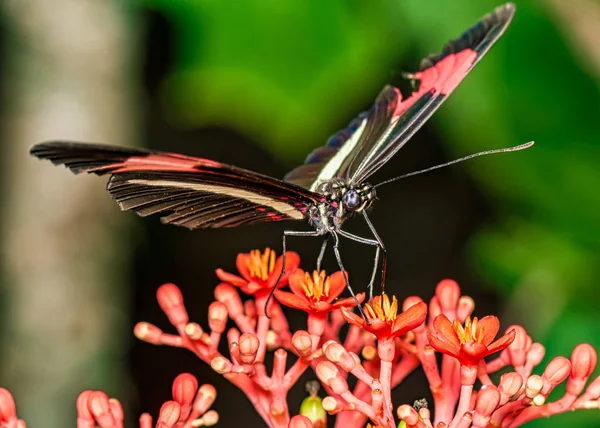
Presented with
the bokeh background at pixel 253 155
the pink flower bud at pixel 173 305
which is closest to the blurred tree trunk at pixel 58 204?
the bokeh background at pixel 253 155

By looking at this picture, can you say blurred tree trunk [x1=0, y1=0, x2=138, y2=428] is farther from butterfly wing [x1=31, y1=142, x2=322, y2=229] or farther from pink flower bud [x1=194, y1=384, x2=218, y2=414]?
pink flower bud [x1=194, y1=384, x2=218, y2=414]

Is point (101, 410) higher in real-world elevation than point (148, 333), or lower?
lower

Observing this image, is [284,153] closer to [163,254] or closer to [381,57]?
[381,57]

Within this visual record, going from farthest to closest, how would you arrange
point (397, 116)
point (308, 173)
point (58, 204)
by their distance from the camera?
point (58, 204)
point (308, 173)
point (397, 116)

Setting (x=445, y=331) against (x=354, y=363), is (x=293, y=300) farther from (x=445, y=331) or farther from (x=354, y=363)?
(x=445, y=331)

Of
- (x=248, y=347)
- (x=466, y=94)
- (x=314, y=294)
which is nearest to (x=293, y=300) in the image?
(x=314, y=294)

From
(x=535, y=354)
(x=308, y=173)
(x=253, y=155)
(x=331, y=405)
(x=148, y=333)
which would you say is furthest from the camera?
(x=253, y=155)

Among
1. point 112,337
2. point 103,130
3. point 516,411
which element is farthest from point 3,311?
point 516,411
